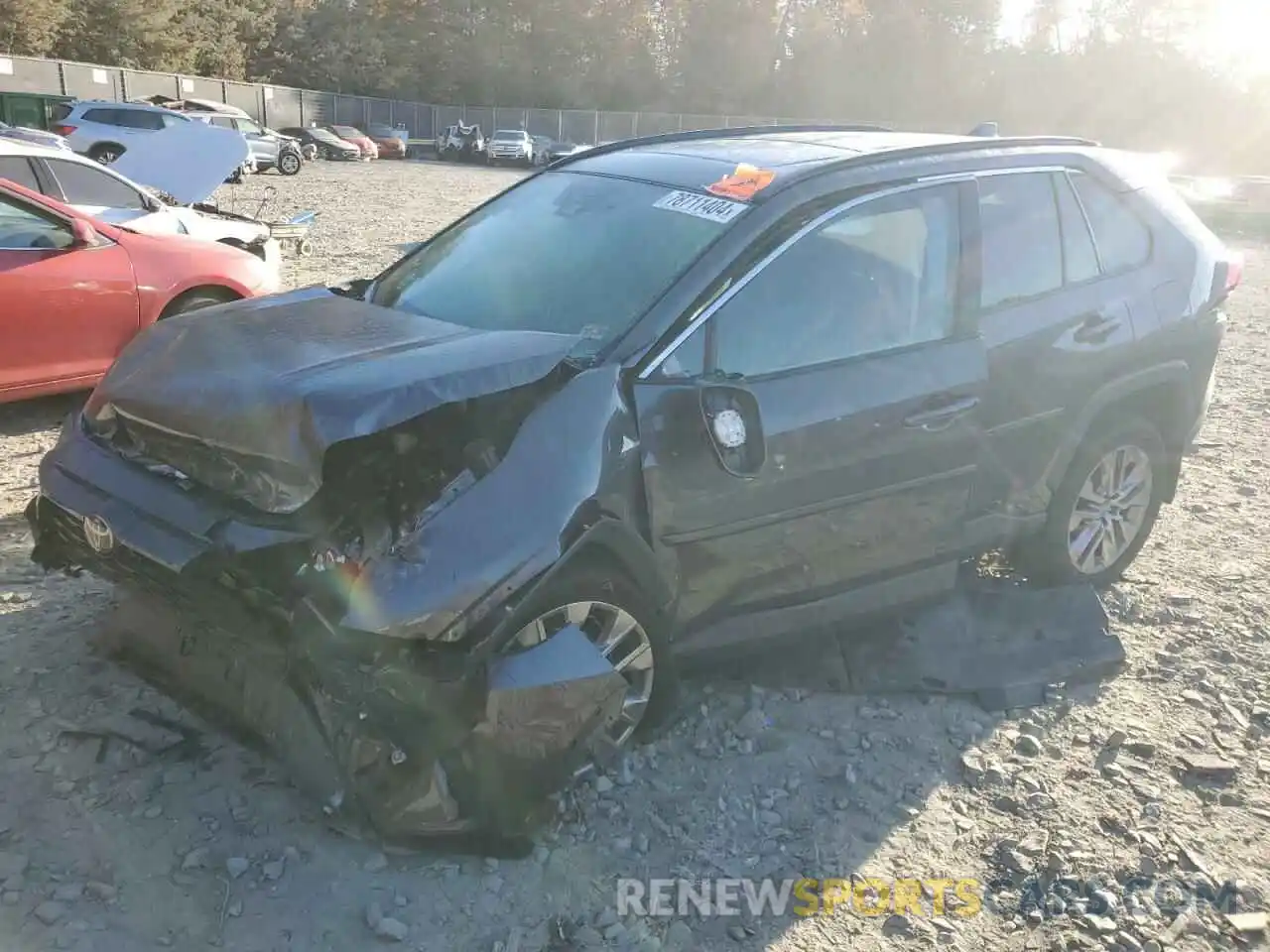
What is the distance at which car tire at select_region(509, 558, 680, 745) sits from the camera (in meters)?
2.82

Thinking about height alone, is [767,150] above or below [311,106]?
above

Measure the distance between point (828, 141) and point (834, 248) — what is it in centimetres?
78

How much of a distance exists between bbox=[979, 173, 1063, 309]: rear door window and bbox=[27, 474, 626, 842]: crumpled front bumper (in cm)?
215

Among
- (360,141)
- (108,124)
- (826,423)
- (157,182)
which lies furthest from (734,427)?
(360,141)

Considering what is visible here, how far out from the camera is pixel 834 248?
139 inches

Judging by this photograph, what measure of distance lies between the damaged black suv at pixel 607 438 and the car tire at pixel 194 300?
10.2 ft

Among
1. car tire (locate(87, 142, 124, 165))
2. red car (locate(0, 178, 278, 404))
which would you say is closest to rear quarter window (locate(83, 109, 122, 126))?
car tire (locate(87, 142, 124, 165))

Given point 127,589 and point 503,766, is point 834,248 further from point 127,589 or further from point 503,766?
point 127,589

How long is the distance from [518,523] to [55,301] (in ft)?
14.7

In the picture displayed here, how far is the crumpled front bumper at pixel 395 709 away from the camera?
2641 millimetres

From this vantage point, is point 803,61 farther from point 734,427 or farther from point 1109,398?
point 734,427

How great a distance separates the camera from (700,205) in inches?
140

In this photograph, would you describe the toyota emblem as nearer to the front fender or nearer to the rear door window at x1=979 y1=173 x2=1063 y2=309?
the front fender

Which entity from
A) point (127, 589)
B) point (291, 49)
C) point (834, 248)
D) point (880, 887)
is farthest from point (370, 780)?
point (291, 49)
